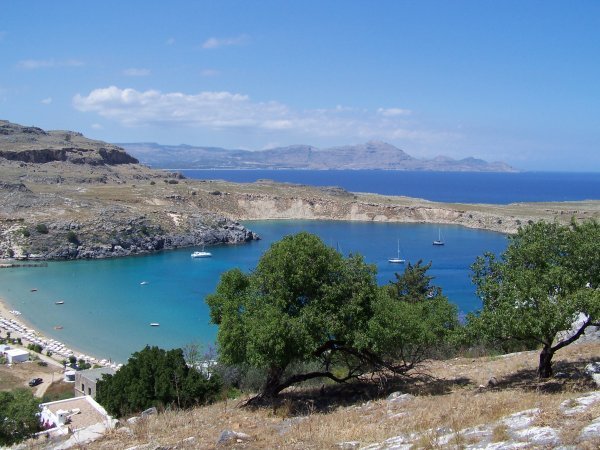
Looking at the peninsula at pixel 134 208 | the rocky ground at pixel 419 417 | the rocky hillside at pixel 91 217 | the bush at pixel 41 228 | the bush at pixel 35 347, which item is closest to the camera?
the rocky ground at pixel 419 417

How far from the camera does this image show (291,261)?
1764cm

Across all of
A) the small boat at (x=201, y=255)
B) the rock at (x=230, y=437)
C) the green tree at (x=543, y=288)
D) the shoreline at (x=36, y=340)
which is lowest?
the shoreline at (x=36, y=340)

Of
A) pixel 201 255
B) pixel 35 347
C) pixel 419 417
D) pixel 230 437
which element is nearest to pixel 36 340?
pixel 35 347

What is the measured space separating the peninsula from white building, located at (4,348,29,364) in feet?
170

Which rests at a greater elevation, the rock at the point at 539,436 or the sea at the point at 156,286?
the rock at the point at 539,436

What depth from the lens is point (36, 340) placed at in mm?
50219

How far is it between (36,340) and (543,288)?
155 ft

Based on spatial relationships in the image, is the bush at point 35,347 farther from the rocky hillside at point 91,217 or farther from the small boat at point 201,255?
the rocky hillside at point 91,217

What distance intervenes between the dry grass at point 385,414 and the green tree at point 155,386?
4.46 metres

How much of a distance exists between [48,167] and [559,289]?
16439cm

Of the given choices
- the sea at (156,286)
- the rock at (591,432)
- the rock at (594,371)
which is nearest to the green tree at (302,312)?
the rock at (594,371)

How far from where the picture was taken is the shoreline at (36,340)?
150ft

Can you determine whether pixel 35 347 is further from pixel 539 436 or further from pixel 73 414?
pixel 539 436

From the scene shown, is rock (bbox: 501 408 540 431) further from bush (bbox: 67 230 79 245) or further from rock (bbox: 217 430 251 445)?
bush (bbox: 67 230 79 245)
